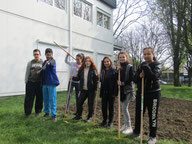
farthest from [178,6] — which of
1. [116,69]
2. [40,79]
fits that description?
[40,79]

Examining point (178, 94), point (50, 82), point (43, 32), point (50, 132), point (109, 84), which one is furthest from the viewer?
point (178, 94)

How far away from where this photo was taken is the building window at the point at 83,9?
13150mm

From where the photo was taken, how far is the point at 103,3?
53.2ft

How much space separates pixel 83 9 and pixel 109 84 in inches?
431

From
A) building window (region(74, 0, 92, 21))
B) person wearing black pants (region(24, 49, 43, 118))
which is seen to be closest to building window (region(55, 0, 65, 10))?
building window (region(74, 0, 92, 21))

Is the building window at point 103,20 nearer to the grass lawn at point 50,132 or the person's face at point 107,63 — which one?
the person's face at point 107,63

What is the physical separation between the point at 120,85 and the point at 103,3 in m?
13.8

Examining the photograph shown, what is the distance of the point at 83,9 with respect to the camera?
13820 millimetres

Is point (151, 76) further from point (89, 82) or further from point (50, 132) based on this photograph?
A: point (50, 132)

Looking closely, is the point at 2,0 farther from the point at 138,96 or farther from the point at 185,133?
the point at 185,133

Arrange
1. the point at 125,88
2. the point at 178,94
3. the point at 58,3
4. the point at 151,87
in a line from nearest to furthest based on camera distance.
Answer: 1. the point at 151,87
2. the point at 125,88
3. the point at 58,3
4. the point at 178,94

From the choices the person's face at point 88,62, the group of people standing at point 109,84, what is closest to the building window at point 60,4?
the group of people standing at point 109,84

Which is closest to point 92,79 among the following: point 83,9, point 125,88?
point 125,88

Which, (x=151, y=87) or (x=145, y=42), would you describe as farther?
(x=145, y=42)
